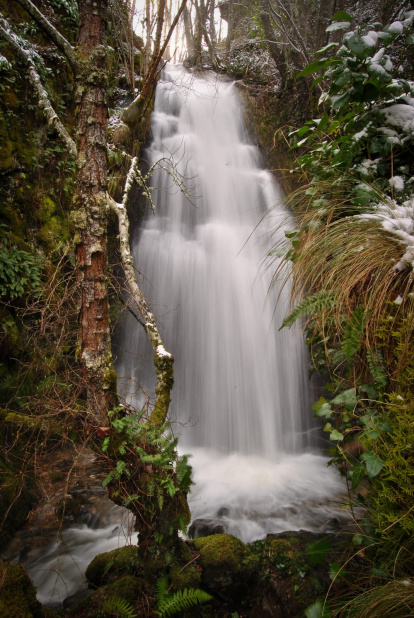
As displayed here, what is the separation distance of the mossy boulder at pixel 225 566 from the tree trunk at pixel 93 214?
1537 mm

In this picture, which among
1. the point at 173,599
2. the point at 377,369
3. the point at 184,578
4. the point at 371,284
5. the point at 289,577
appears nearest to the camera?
the point at 377,369

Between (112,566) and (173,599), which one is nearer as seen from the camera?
(173,599)

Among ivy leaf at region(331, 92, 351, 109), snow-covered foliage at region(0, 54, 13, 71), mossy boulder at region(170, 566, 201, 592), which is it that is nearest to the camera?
ivy leaf at region(331, 92, 351, 109)

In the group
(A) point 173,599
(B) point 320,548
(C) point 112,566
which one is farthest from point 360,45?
(C) point 112,566

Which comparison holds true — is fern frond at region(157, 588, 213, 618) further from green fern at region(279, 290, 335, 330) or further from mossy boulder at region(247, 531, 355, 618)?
green fern at region(279, 290, 335, 330)

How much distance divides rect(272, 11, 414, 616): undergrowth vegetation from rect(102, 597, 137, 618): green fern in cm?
147

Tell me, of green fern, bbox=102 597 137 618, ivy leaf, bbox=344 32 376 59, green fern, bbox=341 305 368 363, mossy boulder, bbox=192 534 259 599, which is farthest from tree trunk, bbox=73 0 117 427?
ivy leaf, bbox=344 32 376 59

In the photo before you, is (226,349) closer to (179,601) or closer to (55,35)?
(179,601)

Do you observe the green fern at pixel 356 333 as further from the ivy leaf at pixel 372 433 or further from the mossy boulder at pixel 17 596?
the mossy boulder at pixel 17 596

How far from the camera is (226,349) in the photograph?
660cm

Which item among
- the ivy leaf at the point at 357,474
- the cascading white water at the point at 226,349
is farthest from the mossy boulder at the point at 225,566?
the ivy leaf at the point at 357,474

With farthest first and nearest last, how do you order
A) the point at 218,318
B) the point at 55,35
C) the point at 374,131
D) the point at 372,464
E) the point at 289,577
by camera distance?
the point at 218,318 < the point at 289,577 < the point at 55,35 < the point at 374,131 < the point at 372,464

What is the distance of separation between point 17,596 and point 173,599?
1.02 meters

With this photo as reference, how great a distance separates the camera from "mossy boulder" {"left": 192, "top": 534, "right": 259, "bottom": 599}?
111 inches
